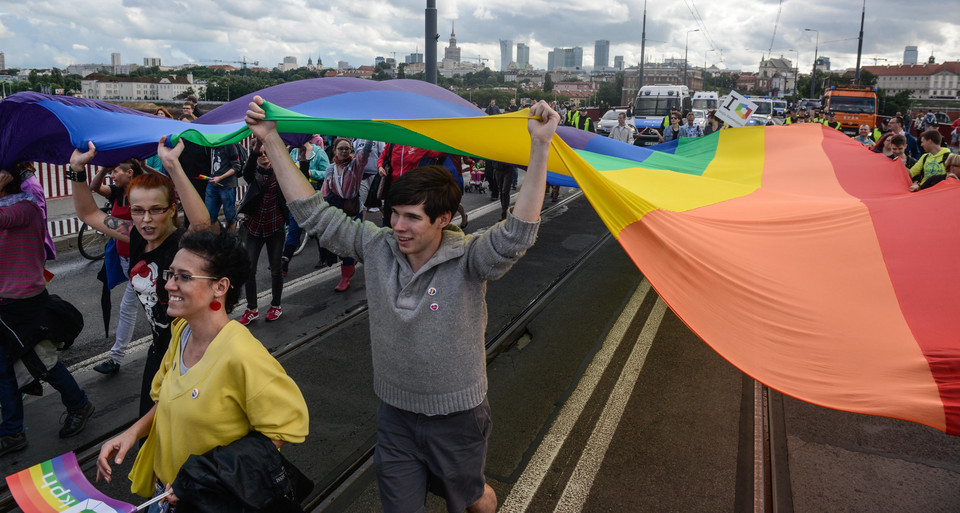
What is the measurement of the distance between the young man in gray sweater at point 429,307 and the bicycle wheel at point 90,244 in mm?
8154

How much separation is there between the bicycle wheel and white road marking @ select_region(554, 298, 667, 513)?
796 centimetres

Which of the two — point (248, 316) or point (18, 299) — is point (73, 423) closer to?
point (18, 299)

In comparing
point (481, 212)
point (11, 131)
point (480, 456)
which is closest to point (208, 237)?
point (480, 456)

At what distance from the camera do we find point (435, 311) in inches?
106

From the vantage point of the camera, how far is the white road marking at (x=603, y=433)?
Answer: 4.09 metres

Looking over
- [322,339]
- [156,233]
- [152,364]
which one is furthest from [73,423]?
[322,339]

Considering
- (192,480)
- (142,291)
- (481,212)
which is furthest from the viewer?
(481,212)

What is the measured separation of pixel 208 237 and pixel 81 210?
2.23 metres

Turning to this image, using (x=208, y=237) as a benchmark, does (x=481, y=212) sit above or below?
below

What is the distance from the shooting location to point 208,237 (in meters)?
2.65

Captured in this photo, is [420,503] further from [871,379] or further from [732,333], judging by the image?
[871,379]

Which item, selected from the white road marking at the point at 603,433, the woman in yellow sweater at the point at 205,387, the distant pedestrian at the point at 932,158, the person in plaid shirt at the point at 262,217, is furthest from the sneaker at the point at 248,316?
the distant pedestrian at the point at 932,158

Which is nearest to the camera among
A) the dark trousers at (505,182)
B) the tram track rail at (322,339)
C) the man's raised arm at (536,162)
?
the man's raised arm at (536,162)

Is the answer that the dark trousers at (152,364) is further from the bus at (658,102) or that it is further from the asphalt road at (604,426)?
the bus at (658,102)
